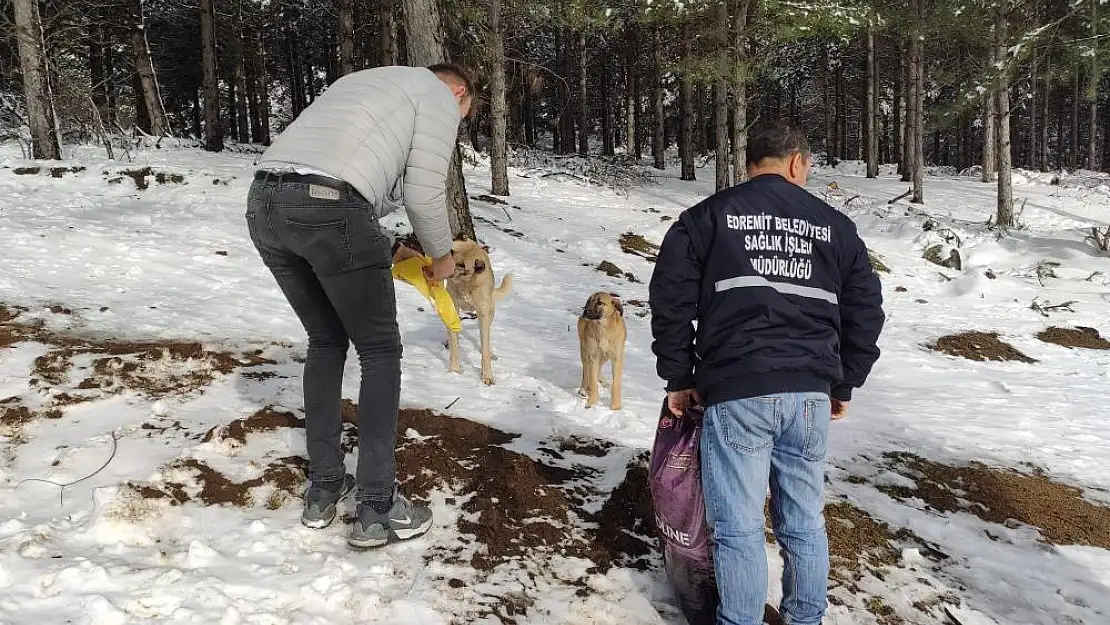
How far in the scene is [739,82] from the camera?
13.6 meters

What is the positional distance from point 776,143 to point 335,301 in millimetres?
1891

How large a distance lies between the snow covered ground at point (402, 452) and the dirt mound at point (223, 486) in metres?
0.01

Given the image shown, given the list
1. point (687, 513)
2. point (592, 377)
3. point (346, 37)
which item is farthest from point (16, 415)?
point (346, 37)

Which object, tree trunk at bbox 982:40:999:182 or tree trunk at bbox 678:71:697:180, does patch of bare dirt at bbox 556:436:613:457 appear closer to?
tree trunk at bbox 982:40:999:182

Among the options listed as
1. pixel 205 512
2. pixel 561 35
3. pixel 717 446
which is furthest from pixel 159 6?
pixel 717 446

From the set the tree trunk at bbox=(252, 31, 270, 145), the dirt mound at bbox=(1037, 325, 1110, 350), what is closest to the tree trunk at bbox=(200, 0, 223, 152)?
the tree trunk at bbox=(252, 31, 270, 145)

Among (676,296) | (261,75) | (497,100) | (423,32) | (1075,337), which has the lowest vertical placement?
(1075,337)

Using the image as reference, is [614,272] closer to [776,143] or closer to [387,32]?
[776,143]

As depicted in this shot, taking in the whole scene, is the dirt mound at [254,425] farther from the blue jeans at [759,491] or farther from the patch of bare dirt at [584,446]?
the blue jeans at [759,491]

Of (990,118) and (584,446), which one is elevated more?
(990,118)

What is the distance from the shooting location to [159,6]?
21.3m

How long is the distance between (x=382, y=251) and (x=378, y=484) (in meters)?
1.04

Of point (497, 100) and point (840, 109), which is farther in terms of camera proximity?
point (840, 109)

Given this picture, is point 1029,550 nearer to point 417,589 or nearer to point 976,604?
→ point 976,604
